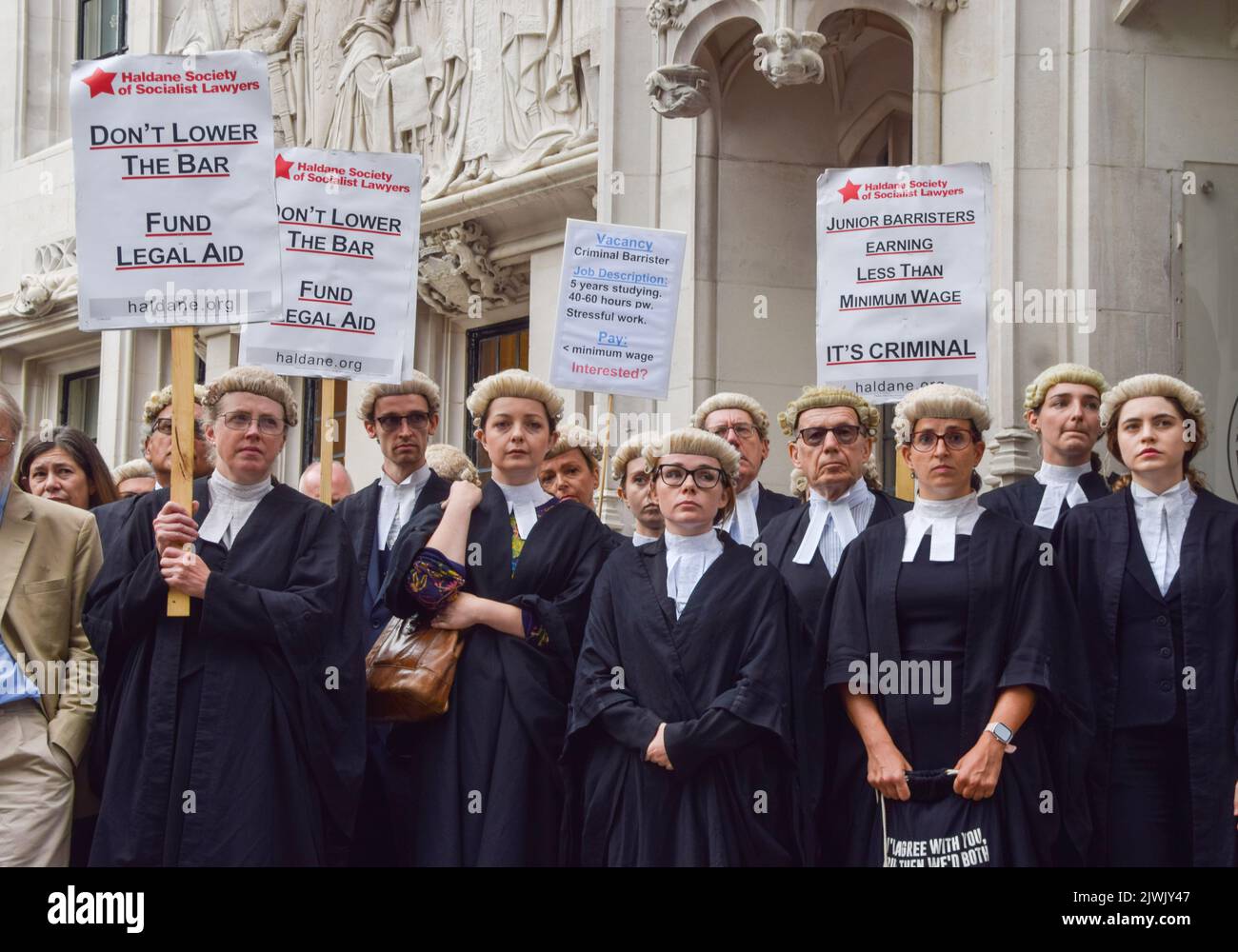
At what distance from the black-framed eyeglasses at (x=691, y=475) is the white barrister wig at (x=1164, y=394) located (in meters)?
1.42

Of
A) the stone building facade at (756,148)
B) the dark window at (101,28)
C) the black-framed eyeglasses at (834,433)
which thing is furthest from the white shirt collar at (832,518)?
the dark window at (101,28)

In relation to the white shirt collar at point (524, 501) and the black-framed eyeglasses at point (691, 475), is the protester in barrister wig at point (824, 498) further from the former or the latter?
the white shirt collar at point (524, 501)

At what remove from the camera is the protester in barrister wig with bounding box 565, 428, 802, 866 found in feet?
22.2

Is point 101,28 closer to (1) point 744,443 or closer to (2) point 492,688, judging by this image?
(1) point 744,443

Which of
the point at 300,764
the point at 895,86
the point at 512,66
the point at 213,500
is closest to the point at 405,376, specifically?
the point at 213,500

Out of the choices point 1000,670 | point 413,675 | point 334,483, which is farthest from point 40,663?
point 334,483

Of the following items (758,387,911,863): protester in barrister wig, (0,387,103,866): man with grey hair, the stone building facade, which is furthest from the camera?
the stone building facade

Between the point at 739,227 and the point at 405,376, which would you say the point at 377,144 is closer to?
the point at 739,227

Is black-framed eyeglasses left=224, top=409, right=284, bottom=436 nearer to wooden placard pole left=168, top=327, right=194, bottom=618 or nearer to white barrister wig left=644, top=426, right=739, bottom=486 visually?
wooden placard pole left=168, top=327, right=194, bottom=618

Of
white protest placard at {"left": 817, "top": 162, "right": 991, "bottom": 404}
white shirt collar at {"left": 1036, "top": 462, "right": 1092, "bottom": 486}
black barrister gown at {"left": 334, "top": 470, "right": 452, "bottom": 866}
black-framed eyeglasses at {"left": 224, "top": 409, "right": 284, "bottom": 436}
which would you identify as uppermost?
white protest placard at {"left": 817, "top": 162, "right": 991, "bottom": 404}

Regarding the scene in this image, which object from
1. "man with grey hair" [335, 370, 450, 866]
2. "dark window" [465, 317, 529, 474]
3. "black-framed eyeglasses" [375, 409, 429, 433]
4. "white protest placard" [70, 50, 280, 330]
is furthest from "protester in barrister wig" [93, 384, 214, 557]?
"dark window" [465, 317, 529, 474]

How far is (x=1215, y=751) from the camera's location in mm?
6695

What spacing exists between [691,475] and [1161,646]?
169 cm

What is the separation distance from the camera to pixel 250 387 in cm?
722
